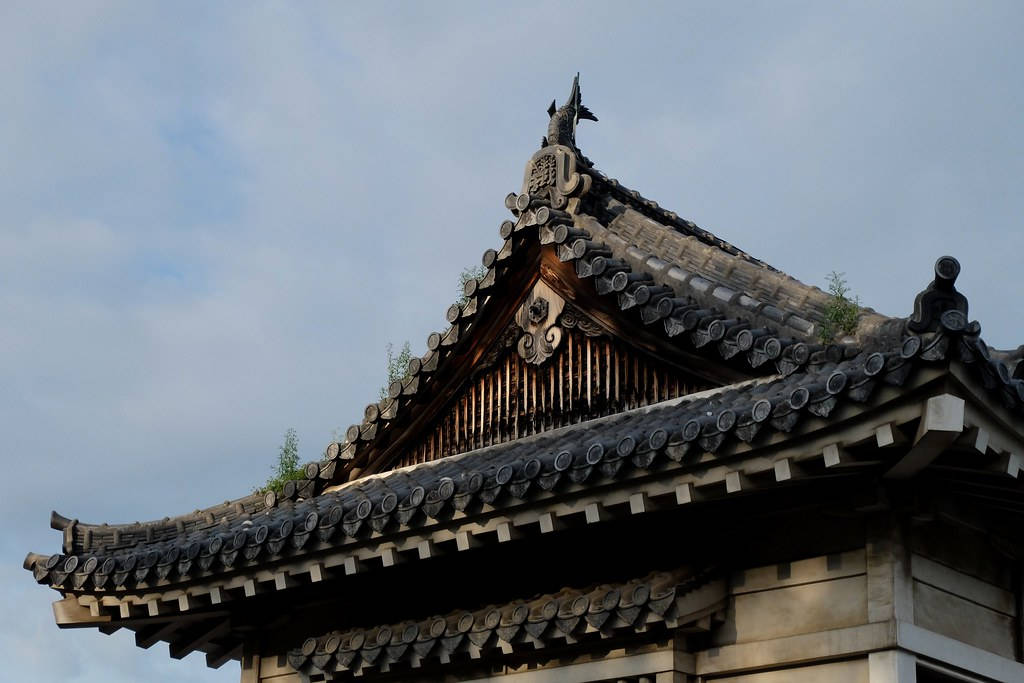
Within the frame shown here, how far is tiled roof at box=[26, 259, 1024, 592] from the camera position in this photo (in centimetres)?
717

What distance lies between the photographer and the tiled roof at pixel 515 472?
7.17 m

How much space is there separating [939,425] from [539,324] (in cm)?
476

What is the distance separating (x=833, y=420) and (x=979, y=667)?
219 cm

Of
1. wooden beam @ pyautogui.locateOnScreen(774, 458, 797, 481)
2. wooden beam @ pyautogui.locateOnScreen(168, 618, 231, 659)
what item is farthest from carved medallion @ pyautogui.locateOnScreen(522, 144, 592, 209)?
wooden beam @ pyautogui.locateOnScreen(774, 458, 797, 481)

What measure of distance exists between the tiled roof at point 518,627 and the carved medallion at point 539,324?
222 cm

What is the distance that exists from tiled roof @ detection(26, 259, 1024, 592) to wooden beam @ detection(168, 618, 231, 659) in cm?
84

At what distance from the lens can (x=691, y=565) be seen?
9117mm

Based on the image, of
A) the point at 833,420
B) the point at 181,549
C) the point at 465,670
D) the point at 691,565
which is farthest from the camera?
the point at 181,549

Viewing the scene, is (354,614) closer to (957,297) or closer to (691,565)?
(691,565)

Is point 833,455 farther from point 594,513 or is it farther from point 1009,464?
point 594,513

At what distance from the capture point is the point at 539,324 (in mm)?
11344

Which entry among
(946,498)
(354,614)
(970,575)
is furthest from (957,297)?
(354,614)

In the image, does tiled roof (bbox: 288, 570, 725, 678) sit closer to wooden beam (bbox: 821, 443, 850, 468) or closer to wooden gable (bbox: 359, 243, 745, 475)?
wooden beam (bbox: 821, 443, 850, 468)

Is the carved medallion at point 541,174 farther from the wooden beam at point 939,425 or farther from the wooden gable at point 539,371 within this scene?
the wooden beam at point 939,425
